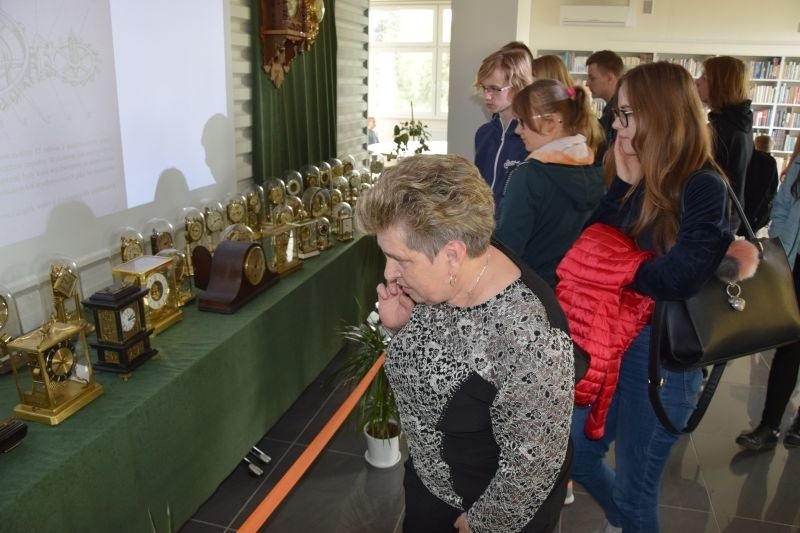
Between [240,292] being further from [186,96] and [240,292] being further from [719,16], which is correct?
[719,16]

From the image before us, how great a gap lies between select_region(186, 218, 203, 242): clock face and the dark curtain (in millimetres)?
1000

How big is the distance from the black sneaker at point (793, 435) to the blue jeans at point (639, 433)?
1.67m

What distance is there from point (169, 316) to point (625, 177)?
1701 mm

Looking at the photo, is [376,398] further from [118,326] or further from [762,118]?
[762,118]

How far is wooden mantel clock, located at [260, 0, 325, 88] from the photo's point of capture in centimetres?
346

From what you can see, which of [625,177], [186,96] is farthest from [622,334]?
[186,96]

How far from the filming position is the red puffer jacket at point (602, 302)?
1.70 m

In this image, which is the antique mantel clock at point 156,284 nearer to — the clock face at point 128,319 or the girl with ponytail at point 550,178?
the clock face at point 128,319

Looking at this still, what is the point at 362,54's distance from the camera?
572cm

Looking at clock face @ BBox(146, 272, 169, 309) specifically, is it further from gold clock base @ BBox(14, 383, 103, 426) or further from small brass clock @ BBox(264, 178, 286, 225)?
small brass clock @ BBox(264, 178, 286, 225)

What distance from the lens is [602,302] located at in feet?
5.64

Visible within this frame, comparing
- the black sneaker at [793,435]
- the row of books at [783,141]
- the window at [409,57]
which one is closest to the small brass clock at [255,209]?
the black sneaker at [793,435]

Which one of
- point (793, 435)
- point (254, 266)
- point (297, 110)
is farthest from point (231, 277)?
point (793, 435)

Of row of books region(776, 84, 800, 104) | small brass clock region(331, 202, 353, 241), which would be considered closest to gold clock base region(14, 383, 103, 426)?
small brass clock region(331, 202, 353, 241)
